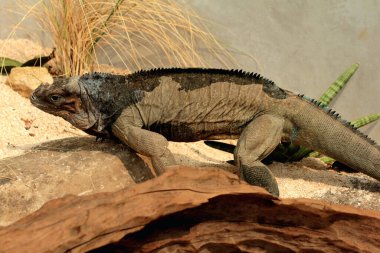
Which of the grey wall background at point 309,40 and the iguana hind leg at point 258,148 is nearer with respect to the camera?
the iguana hind leg at point 258,148

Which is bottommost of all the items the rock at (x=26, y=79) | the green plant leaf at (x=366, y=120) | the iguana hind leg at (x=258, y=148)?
the rock at (x=26, y=79)

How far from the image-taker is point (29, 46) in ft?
19.0

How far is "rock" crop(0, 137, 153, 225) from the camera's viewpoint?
286 centimetres

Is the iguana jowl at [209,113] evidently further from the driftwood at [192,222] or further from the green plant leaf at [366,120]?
the green plant leaf at [366,120]

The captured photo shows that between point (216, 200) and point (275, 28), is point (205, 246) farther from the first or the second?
point (275, 28)

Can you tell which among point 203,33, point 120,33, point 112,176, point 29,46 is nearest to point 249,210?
point 112,176

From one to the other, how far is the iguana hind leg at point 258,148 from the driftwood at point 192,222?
0.86 metres

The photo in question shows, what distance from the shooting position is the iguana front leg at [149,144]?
3.25 meters

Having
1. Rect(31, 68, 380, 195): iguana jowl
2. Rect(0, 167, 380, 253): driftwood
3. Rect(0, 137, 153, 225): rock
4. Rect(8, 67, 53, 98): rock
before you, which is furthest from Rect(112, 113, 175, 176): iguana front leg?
Rect(8, 67, 53, 98): rock

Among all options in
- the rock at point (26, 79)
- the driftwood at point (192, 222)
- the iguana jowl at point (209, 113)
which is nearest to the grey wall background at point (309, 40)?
the iguana jowl at point (209, 113)

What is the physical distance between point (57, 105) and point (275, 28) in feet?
8.44

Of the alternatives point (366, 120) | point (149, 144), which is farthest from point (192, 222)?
point (366, 120)

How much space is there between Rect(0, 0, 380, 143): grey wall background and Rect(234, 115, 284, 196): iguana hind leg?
5.76 ft

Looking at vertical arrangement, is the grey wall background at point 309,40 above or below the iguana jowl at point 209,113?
above
